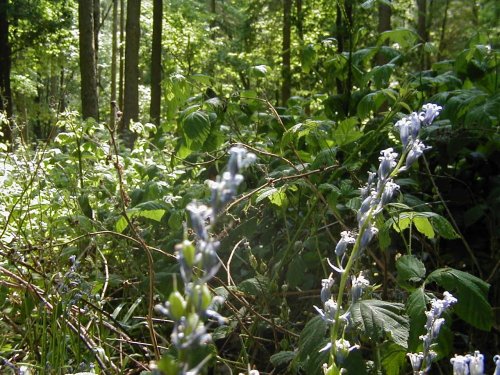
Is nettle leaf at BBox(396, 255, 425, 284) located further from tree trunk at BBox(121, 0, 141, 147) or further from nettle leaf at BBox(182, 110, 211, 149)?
tree trunk at BBox(121, 0, 141, 147)

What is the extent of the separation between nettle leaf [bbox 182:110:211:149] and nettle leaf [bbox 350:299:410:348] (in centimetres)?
133

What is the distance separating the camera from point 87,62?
9023 millimetres

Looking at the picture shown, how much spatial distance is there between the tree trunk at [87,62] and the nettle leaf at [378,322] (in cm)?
773

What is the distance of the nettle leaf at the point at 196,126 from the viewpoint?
2680 mm

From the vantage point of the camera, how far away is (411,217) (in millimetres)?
1932

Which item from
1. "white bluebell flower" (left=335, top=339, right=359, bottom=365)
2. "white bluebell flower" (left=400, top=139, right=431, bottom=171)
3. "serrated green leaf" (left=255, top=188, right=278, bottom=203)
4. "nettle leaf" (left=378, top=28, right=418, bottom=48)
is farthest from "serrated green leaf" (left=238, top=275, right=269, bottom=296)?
"nettle leaf" (left=378, top=28, right=418, bottom=48)

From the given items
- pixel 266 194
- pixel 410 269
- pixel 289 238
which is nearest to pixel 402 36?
pixel 289 238

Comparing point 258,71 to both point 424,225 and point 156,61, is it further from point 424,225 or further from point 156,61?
point 156,61

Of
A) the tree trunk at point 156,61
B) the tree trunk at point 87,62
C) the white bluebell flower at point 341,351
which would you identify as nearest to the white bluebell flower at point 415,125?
the white bluebell flower at point 341,351

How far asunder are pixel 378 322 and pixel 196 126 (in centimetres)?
143

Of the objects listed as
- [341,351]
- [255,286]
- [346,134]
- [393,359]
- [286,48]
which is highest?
[286,48]

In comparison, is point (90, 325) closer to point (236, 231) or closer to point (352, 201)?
point (236, 231)

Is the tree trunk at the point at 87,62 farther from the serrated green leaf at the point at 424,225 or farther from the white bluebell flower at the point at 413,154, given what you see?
the white bluebell flower at the point at 413,154

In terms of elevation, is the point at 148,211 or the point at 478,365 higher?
the point at 478,365
